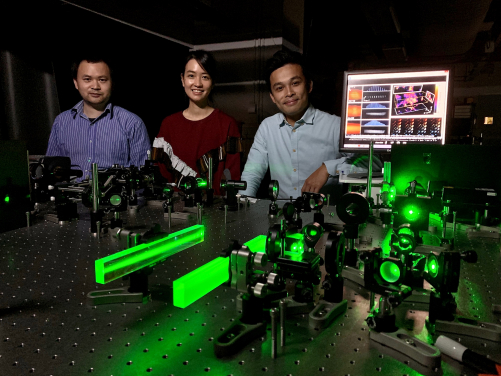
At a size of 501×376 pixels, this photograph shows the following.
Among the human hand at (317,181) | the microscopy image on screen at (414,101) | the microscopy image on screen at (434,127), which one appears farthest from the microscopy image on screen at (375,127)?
the human hand at (317,181)

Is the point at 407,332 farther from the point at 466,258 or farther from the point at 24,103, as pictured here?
the point at 24,103

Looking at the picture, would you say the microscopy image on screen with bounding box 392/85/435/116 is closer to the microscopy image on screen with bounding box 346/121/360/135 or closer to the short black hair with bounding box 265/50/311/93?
the microscopy image on screen with bounding box 346/121/360/135

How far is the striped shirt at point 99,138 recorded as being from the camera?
3289 millimetres

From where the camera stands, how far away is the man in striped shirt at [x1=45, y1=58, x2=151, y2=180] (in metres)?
3.27

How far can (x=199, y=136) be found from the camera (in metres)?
3.49

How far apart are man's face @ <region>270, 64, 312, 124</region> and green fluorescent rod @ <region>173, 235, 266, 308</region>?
2.42 metres

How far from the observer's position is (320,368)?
0.66m

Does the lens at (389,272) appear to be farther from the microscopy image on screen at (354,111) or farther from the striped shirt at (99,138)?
the striped shirt at (99,138)

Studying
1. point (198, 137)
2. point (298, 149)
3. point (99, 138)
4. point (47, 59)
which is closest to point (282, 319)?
point (298, 149)

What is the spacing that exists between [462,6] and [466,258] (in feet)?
17.8

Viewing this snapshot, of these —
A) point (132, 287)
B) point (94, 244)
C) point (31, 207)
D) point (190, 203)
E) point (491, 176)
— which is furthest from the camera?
point (190, 203)

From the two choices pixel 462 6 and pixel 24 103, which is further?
pixel 462 6

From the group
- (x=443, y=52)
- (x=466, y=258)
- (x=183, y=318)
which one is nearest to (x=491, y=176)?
(x=466, y=258)

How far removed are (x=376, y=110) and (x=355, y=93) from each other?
0.58 ft
